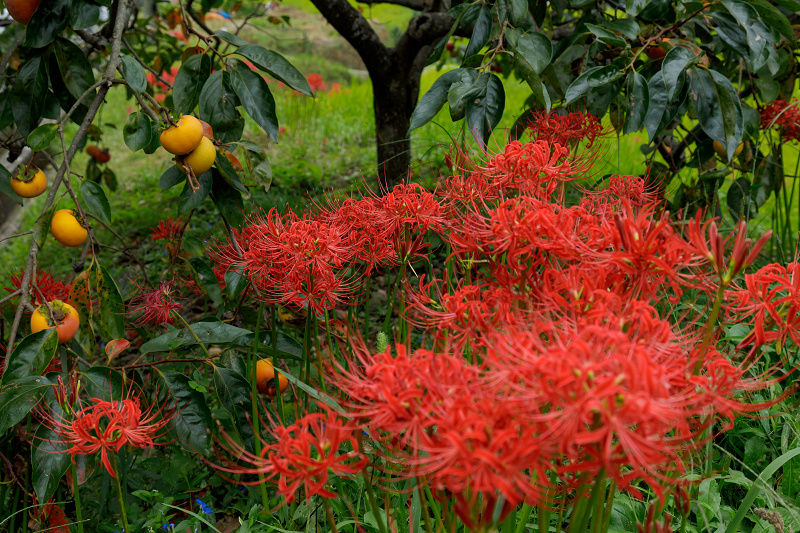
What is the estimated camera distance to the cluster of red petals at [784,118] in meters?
2.42

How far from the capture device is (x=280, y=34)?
1145 cm

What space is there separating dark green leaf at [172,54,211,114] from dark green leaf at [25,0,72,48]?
0.37 m

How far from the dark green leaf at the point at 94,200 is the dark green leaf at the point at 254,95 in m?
0.45

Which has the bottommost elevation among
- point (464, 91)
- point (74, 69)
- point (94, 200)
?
point (94, 200)

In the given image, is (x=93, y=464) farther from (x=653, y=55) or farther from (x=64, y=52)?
(x=653, y=55)

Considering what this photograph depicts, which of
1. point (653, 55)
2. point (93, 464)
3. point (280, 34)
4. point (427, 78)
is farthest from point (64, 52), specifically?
point (280, 34)

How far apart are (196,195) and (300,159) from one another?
389 cm

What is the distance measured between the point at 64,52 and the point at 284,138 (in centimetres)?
434

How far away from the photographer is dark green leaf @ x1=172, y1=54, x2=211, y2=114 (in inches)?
67.4

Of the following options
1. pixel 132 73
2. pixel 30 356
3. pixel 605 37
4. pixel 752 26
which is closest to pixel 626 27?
pixel 605 37

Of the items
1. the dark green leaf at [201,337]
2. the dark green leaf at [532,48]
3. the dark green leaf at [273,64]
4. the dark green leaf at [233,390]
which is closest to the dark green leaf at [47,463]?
the dark green leaf at [201,337]

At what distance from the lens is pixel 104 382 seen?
1361 mm

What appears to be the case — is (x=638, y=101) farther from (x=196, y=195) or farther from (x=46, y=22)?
(x=46, y=22)

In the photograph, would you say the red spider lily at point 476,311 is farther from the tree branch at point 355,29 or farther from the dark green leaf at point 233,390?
the tree branch at point 355,29
